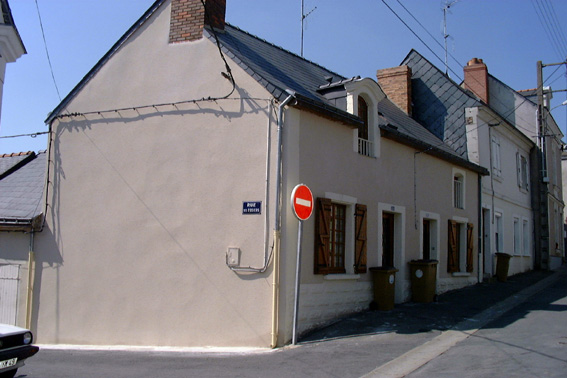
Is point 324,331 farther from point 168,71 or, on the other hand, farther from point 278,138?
point 168,71

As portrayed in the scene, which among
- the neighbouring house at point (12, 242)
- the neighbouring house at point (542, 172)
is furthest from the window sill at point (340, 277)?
the neighbouring house at point (542, 172)

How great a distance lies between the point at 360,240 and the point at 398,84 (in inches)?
367

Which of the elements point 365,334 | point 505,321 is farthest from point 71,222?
point 505,321

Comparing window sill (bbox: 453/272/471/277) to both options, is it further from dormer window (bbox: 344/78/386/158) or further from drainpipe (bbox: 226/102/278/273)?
drainpipe (bbox: 226/102/278/273)

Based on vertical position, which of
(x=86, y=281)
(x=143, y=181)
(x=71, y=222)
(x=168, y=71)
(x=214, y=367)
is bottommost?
(x=214, y=367)

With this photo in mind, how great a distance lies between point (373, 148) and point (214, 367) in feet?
21.5

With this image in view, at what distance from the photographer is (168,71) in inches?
455

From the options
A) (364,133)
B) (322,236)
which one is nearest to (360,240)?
(322,236)

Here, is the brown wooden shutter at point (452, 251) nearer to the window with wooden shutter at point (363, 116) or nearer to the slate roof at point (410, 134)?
the slate roof at point (410, 134)

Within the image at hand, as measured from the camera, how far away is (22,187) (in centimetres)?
1412

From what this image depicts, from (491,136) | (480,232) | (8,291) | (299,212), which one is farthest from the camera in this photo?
(491,136)

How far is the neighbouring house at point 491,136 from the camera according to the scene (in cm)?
1878

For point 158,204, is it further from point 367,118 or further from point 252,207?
point 367,118

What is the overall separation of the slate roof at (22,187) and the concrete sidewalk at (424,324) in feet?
23.8
